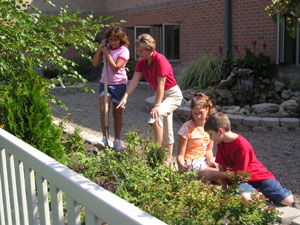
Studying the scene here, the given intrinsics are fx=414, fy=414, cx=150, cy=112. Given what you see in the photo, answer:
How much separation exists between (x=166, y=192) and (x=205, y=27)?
33.6ft

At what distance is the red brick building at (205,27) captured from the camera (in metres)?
10.0

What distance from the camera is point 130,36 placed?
16.9 m

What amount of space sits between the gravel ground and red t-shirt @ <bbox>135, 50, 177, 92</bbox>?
636mm

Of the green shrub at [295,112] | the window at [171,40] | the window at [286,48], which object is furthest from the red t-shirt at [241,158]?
the window at [171,40]

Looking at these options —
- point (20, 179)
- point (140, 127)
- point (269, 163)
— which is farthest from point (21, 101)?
point (140, 127)

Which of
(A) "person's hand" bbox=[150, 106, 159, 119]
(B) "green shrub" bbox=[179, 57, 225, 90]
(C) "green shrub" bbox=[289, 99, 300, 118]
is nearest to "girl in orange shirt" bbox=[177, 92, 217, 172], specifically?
(A) "person's hand" bbox=[150, 106, 159, 119]

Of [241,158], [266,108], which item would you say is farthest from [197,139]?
[266,108]

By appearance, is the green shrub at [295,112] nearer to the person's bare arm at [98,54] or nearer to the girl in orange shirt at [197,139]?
the girl in orange shirt at [197,139]

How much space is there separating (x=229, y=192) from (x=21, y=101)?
2085 mm

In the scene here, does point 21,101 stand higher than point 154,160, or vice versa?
point 21,101

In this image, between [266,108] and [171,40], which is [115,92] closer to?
[266,108]

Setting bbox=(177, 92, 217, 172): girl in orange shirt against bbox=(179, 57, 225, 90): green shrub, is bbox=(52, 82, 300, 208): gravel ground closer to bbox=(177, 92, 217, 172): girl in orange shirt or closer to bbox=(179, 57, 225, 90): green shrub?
bbox=(177, 92, 217, 172): girl in orange shirt

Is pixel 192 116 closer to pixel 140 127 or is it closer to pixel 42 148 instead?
pixel 42 148

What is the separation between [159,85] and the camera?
4.54 m
